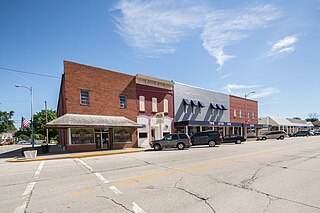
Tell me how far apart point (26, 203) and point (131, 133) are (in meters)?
18.6

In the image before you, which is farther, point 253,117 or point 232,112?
point 253,117

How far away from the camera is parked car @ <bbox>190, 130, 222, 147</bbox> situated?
79.4 ft

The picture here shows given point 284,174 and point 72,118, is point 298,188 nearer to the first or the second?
point 284,174

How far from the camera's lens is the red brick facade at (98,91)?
2028 centimetres

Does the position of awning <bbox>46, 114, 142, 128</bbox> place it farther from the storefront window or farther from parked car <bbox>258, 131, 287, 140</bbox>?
parked car <bbox>258, 131, 287, 140</bbox>

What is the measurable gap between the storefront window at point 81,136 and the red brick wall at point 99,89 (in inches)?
73.9

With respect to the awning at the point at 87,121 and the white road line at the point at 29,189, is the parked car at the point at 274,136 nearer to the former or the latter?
the awning at the point at 87,121

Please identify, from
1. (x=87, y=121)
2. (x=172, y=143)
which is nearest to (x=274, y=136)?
(x=172, y=143)

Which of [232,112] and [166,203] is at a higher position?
[232,112]

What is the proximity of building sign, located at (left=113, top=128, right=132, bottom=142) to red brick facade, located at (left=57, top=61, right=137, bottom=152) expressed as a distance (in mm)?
482

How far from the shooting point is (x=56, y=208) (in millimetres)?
4965

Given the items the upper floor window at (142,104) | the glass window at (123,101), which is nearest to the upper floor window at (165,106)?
the upper floor window at (142,104)

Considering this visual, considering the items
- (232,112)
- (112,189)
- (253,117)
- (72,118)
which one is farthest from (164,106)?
(253,117)

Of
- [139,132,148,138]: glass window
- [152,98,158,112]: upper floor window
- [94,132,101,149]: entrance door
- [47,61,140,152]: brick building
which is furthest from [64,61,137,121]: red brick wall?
[152,98,158,112]: upper floor window
